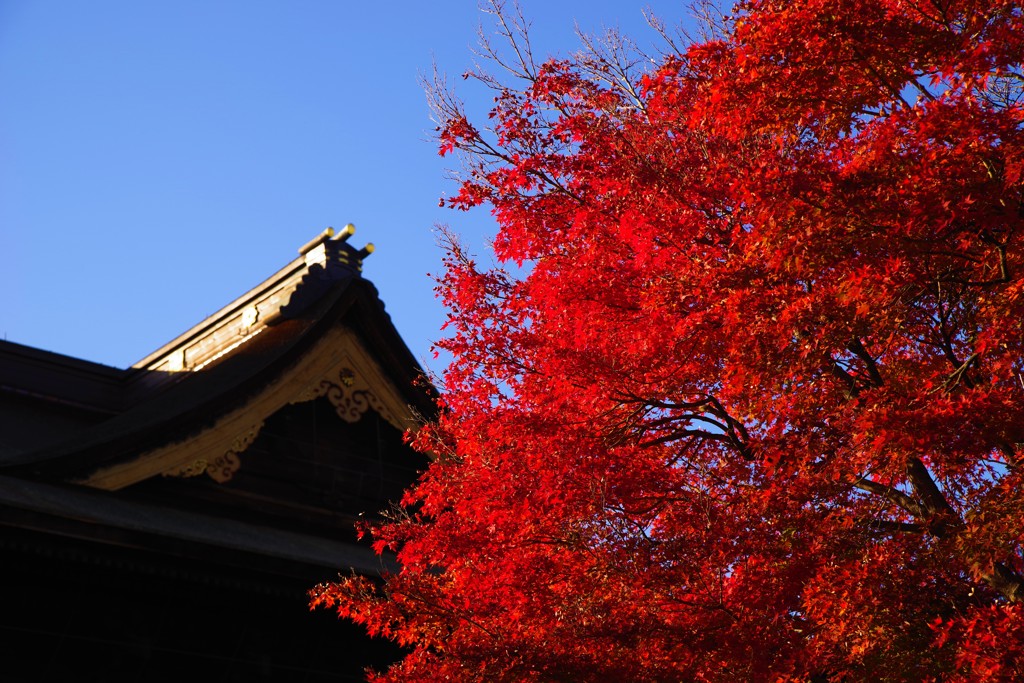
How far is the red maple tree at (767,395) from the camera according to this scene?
27.3 feet

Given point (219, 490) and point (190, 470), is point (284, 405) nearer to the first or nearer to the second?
point (219, 490)

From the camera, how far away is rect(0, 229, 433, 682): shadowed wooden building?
11.7m

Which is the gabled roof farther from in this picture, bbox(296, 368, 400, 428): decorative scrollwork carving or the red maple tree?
the red maple tree

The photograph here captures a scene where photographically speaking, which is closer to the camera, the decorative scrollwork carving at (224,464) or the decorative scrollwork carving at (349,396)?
the decorative scrollwork carving at (224,464)

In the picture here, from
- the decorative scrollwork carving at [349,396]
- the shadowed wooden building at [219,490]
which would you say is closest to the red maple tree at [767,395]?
the shadowed wooden building at [219,490]

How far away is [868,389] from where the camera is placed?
9383 millimetres

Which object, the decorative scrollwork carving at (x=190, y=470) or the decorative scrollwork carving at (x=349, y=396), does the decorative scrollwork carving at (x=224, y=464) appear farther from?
the decorative scrollwork carving at (x=349, y=396)

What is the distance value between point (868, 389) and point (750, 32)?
10.3 feet

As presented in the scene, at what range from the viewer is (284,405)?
15.2m

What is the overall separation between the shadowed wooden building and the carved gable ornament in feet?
0.07

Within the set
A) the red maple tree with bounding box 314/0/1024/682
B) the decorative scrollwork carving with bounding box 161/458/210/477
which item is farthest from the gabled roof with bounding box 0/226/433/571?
the red maple tree with bounding box 314/0/1024/682

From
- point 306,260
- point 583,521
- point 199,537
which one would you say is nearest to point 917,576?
point 583,521

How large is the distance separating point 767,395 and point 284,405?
791 centimetres

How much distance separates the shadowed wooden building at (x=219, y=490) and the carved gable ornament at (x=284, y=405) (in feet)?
0.07
